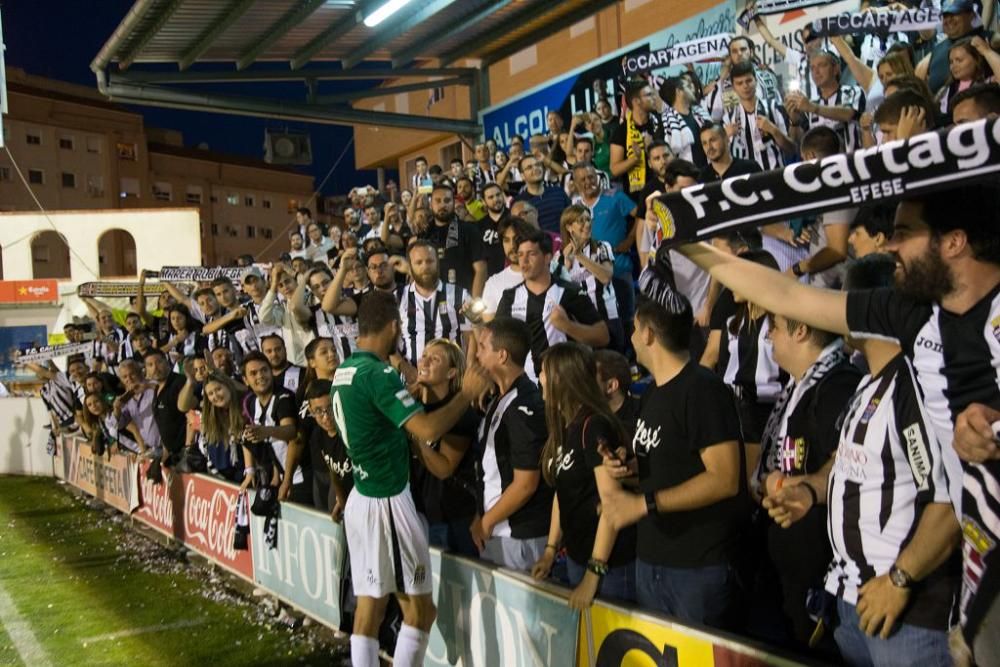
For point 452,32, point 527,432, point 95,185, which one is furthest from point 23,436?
point 95,185

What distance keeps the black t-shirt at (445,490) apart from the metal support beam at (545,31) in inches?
513

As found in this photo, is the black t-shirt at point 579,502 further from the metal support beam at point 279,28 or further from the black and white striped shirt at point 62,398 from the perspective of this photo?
the black and white striped shirt at point 62,398

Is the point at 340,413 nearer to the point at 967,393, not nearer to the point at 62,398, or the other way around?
A: the point at 967,393

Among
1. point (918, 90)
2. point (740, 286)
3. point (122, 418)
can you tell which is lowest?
point (122, 418)

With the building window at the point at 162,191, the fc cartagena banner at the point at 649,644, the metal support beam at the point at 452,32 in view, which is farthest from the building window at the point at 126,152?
the fc cartagena banner at the point at 649,644

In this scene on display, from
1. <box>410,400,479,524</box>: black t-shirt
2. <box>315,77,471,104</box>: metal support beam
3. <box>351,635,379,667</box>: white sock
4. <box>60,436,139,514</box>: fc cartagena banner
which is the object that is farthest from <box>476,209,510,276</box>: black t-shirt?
<box>315,77,471,104</box>: metal support beam

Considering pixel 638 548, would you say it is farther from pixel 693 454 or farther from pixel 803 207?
pixel 803 207

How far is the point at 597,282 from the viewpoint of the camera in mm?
6777

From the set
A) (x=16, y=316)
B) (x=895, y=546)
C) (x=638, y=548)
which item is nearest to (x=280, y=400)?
(x=638, y=548)

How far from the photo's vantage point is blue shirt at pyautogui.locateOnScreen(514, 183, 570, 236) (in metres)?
9.88

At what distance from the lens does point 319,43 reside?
16.3 meters

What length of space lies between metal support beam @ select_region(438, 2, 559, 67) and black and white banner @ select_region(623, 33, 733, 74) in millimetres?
7406

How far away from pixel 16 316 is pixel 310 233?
13.7 m

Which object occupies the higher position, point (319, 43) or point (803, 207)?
point (319, 43)
